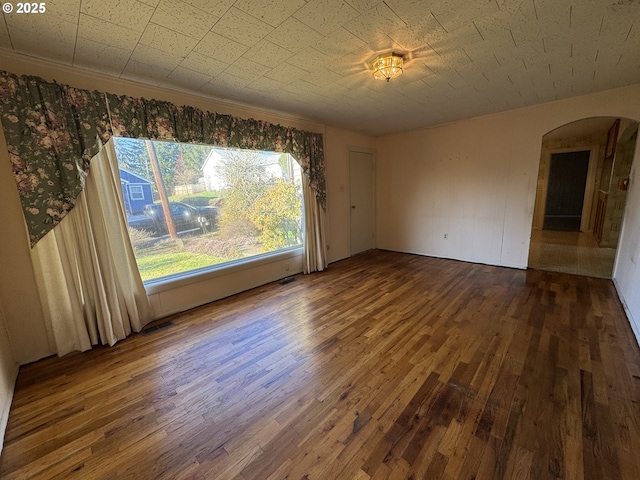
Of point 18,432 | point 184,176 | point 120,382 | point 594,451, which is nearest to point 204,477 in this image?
point 120,382

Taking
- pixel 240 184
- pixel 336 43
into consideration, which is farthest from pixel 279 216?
pixel 336 43

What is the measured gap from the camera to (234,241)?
3.48 m

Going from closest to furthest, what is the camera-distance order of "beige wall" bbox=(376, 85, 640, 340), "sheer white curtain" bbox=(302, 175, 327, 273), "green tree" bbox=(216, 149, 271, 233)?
1. "beige wall" bbox=(376, 85, 640, 340)
2. "green tree" bbox=(216, 149, 271, 233)
3. "sheer white curtain" bbox=(302, 175, 327, 273)

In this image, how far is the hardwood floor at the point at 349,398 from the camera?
128 cm

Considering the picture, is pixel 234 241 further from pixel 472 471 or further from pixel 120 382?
pixel 472 471

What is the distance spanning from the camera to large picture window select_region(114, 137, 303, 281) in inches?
105

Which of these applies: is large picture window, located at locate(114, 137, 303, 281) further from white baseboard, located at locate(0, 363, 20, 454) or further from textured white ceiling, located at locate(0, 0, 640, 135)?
white baseboard, located at locate(0, 363, 20, 454)

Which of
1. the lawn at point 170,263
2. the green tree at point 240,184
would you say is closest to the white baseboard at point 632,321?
the green tree at point 240,184

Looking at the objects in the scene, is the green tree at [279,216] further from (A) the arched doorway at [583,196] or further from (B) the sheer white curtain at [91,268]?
(A) the arched doorway at [583,196]

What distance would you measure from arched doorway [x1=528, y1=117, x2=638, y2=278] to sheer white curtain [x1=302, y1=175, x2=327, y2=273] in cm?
356

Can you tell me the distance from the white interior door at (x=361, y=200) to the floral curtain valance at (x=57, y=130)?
3247mm

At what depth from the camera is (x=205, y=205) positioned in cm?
315

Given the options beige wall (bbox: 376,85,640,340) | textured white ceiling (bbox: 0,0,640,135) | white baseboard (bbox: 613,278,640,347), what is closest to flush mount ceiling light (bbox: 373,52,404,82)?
textured white ceiling (bbox: 0,0,640,135)

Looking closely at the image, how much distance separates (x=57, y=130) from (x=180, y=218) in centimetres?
121
